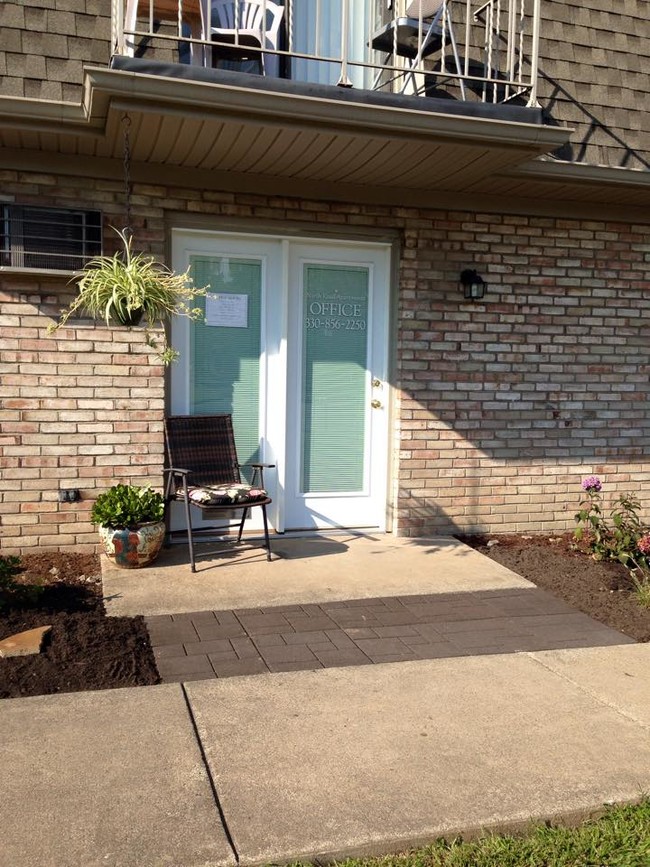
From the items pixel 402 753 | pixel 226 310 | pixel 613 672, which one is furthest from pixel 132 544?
pixel 613 672

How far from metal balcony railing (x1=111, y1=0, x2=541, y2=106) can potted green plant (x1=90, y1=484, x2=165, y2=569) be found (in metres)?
2.78

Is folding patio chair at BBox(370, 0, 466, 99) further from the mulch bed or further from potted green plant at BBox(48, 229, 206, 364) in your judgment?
the mulch bed

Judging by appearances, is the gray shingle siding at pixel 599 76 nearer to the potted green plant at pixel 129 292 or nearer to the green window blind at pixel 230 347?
the green window blind at pixel 230 347

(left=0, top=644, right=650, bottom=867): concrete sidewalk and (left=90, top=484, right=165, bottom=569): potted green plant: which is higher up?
(left=90, top=484, right=165, bottom=569): potted green plant

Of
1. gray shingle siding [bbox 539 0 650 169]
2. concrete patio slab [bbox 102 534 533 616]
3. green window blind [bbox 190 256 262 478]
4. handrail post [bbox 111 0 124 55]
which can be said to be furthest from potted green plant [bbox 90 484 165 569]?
gray shingle siding [bbox 539 0 650 169]

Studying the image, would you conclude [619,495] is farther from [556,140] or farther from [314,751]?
[314,751]

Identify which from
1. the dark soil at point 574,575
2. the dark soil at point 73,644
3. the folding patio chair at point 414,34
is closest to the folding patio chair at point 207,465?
the dark soil at point 73,644

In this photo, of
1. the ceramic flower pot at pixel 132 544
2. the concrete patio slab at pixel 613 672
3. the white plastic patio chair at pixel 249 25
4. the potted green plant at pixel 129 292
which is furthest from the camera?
the white plastic patio chair at pixel 249 25

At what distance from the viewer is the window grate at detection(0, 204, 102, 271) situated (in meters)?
5.44

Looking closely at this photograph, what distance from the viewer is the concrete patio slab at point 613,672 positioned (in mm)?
3666

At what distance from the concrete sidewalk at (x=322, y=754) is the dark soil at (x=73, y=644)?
15 centimetres

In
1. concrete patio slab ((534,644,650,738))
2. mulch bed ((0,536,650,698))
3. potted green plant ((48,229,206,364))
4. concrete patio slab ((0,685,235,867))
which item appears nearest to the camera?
concrete patio slab ((0,685,235,867))

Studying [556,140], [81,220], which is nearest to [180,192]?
[81,220]

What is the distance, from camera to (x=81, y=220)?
5590 mm
